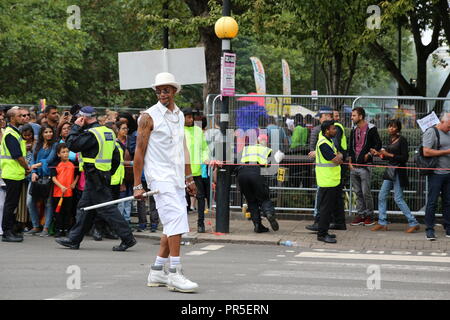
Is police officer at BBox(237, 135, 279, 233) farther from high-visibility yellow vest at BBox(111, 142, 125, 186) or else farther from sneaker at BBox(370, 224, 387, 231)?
high-visibility yellow vest at BBox(111, 142, 125, 186)

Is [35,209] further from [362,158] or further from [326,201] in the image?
[362,158]

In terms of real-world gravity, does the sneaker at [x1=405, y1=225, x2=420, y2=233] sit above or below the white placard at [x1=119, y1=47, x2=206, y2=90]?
below

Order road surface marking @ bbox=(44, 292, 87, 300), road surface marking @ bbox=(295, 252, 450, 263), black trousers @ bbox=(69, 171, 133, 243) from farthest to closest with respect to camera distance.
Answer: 1. black trousers @ bbox=(69, 171, 133, 243)
2. road surface marking @ bbox=(295, 252, 450, 263)
3. road surface marking @ bbox=(44, 292, 87, 300)

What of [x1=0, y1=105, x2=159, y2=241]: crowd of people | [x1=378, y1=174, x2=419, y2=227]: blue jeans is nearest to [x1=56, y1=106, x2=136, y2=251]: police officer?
[x1=0, y1=105, x2=159, y2=241]: crowd of people

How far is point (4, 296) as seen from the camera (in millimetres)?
8117

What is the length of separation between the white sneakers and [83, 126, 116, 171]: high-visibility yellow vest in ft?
12.0

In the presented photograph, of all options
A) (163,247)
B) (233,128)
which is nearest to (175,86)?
(163,247)

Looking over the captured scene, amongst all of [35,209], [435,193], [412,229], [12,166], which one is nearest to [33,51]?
[35,209]

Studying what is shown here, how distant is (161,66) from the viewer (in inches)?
611

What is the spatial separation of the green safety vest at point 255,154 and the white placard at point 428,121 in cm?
259

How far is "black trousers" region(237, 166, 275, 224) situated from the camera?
13805 millimetres

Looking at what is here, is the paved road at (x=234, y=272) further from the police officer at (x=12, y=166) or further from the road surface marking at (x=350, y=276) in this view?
the police officer at (x=12, y=166)

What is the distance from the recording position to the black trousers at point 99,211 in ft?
38.6

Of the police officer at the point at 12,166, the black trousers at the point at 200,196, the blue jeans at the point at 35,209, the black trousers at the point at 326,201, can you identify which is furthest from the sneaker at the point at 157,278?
the blue jeans at the point at 35,209
